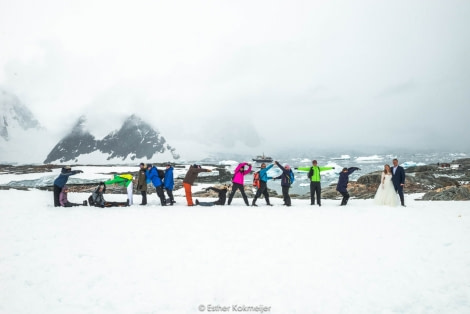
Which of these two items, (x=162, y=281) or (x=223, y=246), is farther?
(x=223, y=246)

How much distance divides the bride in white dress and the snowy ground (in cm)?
364

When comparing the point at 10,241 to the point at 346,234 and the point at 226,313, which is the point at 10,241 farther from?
the point at 346,234

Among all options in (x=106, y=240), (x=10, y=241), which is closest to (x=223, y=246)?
(x=106, y=240)

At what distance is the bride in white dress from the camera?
14.3 m

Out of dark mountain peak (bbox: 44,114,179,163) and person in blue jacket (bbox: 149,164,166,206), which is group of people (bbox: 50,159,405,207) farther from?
dark mountain peak (bbox: 44,114,179,163)

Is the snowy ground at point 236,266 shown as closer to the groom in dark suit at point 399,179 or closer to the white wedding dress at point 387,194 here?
the white wedding dress at point 387,194

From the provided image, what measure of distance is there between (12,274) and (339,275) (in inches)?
298

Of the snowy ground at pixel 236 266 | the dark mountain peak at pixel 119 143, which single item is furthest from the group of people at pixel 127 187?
the dark mountain peak at pixel 119 143

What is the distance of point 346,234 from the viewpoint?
29.2 feet

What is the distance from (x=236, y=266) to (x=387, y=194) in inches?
432

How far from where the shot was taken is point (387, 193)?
47.2 ft

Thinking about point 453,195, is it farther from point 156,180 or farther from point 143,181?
point 143,181

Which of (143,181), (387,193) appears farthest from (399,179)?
(143,181)

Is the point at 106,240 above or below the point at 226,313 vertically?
above
